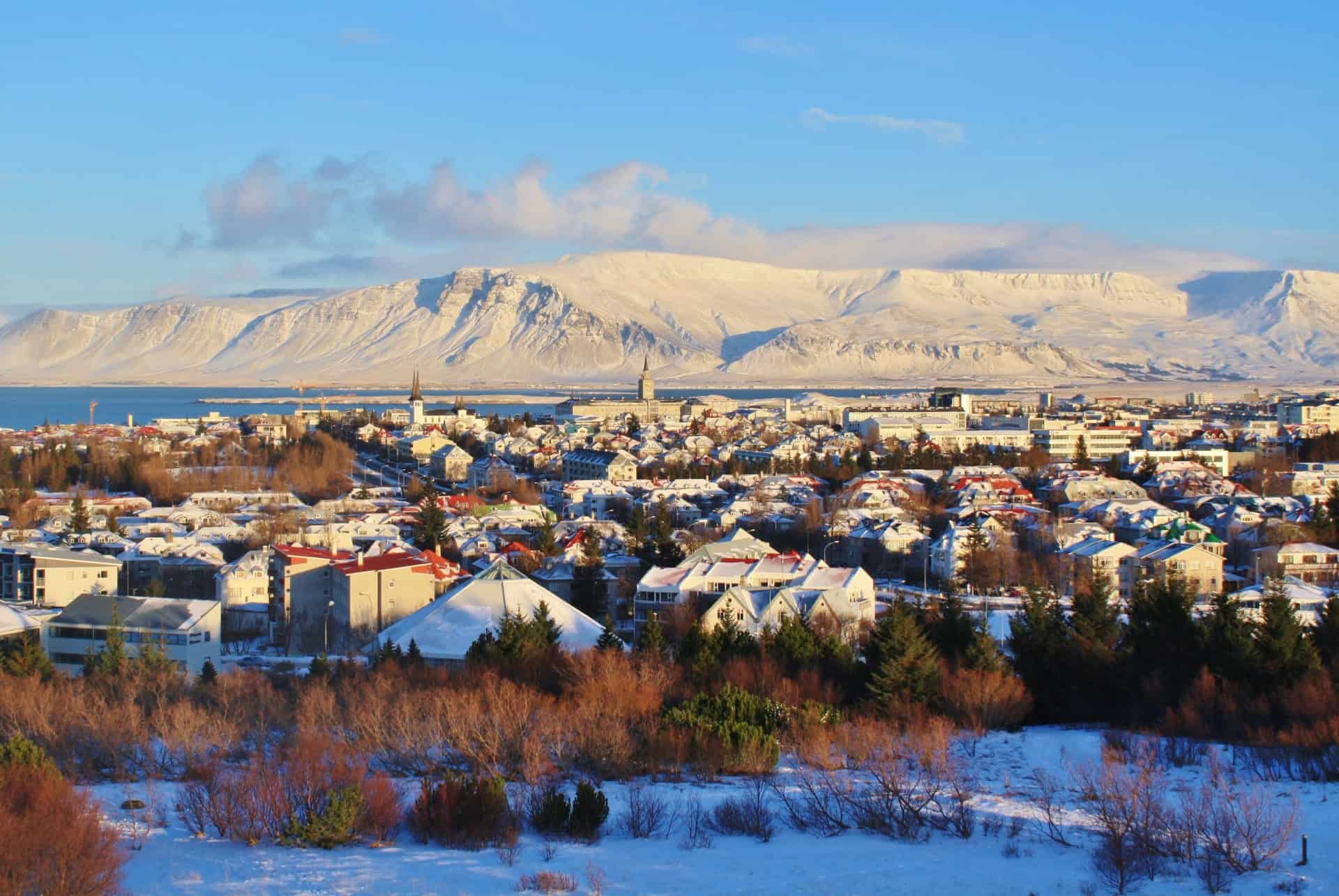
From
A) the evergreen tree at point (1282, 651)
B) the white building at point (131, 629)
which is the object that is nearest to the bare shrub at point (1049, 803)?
the evergreen tree at point (1282, 651)

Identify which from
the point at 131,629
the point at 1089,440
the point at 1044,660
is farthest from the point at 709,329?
the point at 1044,660

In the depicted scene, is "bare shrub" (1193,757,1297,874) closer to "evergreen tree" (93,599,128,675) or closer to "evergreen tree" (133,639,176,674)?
"evergreen tree" (133,639,176,674)

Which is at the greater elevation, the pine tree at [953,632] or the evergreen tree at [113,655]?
the pine tree at [953,632]

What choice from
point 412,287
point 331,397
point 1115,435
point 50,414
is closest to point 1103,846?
point 1115,435

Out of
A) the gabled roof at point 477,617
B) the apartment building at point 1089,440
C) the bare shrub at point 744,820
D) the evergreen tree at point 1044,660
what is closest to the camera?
the bare shrub at point 744,820

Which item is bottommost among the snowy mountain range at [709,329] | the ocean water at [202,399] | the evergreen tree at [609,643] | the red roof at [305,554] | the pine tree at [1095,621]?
the evergreen tree at [609,643]

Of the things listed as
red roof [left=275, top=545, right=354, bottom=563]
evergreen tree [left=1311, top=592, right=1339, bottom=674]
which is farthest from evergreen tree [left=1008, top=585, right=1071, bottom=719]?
red roof [left=275, top=545, right=354, bottom=563]

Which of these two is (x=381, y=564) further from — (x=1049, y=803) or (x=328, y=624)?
(x=1049, y=803)

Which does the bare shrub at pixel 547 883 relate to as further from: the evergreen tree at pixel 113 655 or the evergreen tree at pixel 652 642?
the evergreen tree at pixel 113 655

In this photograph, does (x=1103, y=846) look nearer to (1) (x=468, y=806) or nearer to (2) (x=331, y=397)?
(1) (x=468, y=806)
